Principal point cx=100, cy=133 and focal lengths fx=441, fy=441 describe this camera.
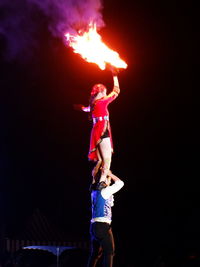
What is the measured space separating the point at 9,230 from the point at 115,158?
3768 millimetres

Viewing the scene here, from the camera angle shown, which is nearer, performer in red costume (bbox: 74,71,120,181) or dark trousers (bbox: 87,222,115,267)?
dark trousers (bbox: 87,222,115,267)

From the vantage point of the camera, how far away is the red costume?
5777 mm

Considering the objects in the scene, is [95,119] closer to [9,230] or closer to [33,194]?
[9,230]

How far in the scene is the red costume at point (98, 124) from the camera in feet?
19.0

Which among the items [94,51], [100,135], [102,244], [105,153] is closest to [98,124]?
[100,135]

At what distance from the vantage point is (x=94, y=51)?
19.6 ft

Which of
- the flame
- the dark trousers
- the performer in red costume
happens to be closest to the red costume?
the performer in red costume

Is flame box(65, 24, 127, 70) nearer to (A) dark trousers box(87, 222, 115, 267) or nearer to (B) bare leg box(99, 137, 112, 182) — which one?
(B) bare leg box(99, 137, 112, 182)

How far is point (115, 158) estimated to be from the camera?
13.3 metres

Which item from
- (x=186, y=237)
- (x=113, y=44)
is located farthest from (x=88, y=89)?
(x=186, y=237)

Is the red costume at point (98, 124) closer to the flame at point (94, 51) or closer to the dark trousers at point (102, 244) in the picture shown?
the flame at point (94, 51)

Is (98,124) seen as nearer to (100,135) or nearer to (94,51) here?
(100,135)

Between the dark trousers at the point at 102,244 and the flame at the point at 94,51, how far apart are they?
6.93ft

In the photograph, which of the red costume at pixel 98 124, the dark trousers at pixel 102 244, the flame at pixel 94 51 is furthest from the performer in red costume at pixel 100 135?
the dark trousers at pixel 102 244
